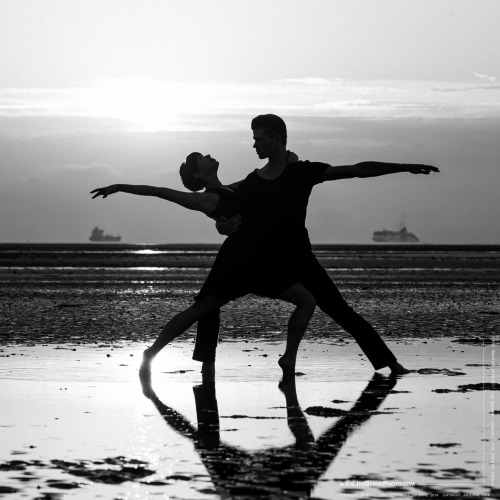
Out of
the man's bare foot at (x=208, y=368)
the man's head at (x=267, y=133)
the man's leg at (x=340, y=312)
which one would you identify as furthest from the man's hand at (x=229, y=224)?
the man's bare foot at (x=208, y=368)

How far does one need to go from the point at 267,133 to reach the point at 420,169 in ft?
3.93

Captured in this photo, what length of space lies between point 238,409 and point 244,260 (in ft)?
6.12

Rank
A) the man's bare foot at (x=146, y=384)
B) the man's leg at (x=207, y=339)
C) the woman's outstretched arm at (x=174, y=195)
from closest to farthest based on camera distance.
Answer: the man's bare foot at (x=146, y=384), the woman's outstretched arm at (x=174, y=195), the man's leg at (x=207, y=339)

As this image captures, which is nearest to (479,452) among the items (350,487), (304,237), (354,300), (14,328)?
(350,487)

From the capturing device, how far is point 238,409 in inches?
309

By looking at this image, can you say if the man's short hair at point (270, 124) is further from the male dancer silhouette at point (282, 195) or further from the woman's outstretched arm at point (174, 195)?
the woman's outstretched arm at point (174, 195)

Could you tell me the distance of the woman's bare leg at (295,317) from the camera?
31.1 feet

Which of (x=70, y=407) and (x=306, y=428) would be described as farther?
(x=70, y=407)

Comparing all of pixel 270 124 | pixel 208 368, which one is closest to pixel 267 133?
pixel 270 124

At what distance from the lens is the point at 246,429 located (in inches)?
276

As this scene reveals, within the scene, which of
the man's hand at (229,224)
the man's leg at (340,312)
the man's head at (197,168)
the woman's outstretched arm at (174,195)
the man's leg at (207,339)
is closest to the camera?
the woman's outstretched arm at (174,195)

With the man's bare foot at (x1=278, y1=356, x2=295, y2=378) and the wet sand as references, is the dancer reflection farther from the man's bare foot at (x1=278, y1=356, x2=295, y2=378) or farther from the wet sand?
the man's bare foot at (x1=278, y1=356, x2=295, y2=378)

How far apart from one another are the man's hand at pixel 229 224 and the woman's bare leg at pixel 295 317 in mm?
624

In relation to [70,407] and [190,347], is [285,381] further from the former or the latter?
[190,347]
